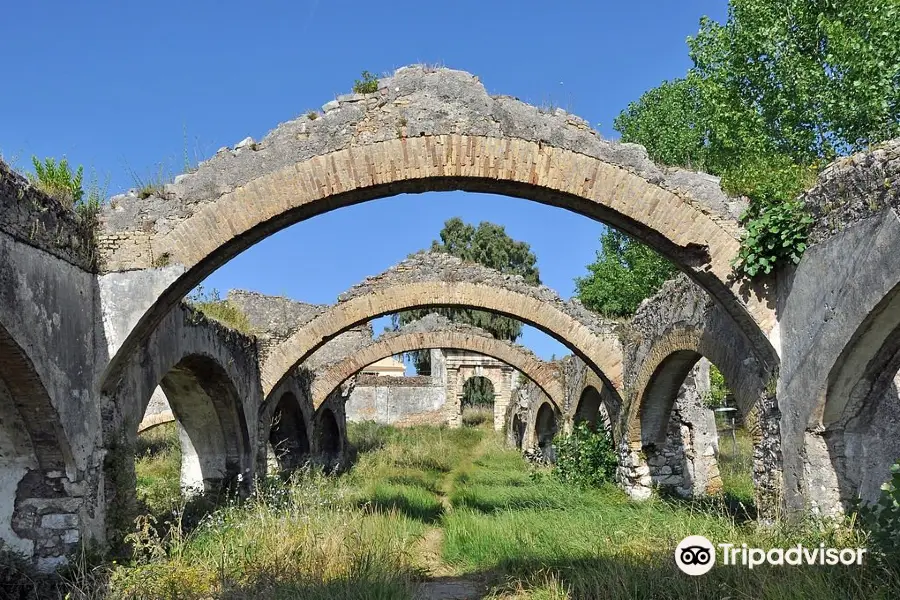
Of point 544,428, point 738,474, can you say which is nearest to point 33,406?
point 738,474

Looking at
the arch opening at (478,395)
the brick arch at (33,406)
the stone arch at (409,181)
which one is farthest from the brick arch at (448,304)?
the arch opening at (478,395)

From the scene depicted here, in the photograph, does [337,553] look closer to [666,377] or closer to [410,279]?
[666,377]

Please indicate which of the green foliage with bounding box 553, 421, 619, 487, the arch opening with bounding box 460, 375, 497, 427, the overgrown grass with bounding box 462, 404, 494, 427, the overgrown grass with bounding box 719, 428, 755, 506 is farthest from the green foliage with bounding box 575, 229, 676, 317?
the arch opening with bounding box 460, 375, 497, 427

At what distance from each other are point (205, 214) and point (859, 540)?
18.5 feet

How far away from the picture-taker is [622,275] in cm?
2209

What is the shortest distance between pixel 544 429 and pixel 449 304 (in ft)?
35.3

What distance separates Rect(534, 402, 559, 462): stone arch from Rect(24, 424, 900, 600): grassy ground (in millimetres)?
11727

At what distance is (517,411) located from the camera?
82.3ft

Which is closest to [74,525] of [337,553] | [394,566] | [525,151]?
[337,553]

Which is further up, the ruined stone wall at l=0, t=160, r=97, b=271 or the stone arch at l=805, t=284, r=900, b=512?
the ruined stone wall at l=0, t=160, r=97, b=271

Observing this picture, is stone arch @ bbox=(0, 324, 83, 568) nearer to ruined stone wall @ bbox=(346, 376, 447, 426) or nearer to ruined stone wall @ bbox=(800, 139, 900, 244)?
ruined stone wall @ bbox=(800, 139, 900, 244)

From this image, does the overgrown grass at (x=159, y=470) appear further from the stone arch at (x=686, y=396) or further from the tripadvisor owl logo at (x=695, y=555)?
the stone arch at (x=686, y=396)

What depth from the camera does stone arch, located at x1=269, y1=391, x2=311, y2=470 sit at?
48.3 feet

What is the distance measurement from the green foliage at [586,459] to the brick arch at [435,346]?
9.80 ft
